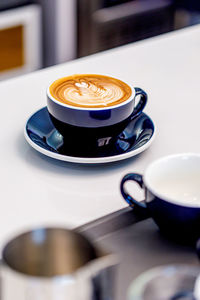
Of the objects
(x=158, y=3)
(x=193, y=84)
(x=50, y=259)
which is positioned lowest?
(x=158, y=3)

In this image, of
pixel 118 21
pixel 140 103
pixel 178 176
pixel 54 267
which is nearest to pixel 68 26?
pixel 118 21

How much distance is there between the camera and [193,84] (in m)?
0.99

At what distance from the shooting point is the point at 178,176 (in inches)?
26.3

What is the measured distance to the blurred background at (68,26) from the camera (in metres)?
2.04

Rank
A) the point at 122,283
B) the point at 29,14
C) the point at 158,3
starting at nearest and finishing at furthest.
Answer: the point at 122,283
the point at 29,14
the point at 158,3

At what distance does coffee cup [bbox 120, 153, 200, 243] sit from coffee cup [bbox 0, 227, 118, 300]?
0.59 feet

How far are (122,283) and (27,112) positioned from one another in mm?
402

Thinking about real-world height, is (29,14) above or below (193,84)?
below

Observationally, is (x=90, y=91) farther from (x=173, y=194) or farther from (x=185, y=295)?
(x=185, y=295)

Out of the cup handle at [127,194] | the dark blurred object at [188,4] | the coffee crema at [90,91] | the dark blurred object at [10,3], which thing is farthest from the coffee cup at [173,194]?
the dark blurred object at [188,4]

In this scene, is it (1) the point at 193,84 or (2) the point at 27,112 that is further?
(1) the point at 193,84

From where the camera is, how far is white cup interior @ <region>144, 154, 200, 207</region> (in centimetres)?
65

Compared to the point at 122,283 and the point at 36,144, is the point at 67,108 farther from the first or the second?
the point at 122,283

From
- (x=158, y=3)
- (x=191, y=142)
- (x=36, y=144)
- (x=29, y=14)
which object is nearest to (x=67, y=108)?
(x=36, y=144)
